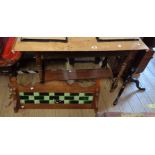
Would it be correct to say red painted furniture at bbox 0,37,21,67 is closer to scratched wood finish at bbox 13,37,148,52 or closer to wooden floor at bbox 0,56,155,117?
wooden floor at bbox 0,56,155,117

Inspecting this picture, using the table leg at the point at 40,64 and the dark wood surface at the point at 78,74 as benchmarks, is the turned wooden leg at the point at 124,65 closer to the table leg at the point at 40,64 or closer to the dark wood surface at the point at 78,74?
the dark wood surface at the point at 78,74

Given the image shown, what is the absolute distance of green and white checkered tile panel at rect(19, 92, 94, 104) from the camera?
192cm

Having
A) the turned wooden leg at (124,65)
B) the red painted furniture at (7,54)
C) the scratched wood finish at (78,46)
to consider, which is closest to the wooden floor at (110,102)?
the turned wooden leg at (124,65)

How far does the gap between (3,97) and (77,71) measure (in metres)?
0.93

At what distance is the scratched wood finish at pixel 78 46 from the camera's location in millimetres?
1731

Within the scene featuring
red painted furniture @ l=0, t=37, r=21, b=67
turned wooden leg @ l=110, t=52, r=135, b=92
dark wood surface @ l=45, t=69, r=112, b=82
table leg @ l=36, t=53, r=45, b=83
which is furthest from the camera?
dark wood surface @ l=45, t=69, r=112, b=82

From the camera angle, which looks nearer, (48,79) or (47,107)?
(47,107)

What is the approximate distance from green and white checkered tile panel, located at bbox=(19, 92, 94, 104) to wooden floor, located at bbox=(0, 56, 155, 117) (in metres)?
0.11

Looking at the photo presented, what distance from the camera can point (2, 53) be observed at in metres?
2.27

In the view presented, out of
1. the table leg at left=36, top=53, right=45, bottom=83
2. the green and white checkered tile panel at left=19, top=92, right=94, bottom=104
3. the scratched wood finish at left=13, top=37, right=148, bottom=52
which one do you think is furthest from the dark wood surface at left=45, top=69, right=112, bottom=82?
the scratched wood finish at left=13, top=37, right=148, bottom=52

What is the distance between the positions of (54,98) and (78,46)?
0.59 m
